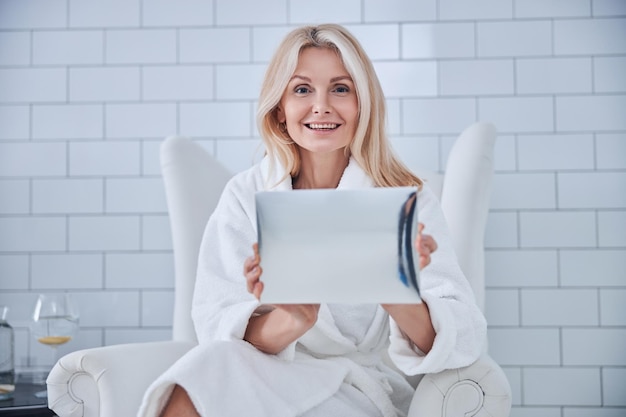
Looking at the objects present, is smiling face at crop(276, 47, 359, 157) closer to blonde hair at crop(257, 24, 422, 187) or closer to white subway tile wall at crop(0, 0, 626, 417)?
blonde hair at crop(257, 24, 422, 187)

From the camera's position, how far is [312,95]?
1751mm

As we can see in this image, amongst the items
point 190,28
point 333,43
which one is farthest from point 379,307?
point 190,28

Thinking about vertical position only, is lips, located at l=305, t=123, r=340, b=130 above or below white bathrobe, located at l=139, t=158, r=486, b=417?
above

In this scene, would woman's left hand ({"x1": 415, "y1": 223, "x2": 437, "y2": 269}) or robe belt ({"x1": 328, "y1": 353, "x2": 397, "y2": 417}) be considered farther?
robe belt ({"x1": 328, "y1": 353, "x2": 397, "y2": 417})

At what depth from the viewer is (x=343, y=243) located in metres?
1.21

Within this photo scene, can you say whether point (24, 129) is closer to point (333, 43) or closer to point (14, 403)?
point (14, 403)

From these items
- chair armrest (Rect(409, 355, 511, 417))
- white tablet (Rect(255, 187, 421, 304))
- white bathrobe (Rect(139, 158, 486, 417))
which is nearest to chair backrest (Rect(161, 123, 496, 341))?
white bathrobe (Rect(139, 158, 486, 417))

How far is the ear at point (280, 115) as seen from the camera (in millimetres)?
1845

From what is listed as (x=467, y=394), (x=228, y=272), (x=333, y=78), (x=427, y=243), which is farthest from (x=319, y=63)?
(x=467, y=394)

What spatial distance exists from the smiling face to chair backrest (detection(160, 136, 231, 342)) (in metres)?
0.51

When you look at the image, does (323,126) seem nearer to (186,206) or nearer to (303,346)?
(303,346)

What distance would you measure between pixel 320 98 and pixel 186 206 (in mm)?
596

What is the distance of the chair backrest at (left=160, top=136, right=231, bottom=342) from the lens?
2146 mm

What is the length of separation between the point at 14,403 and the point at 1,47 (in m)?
1.17
